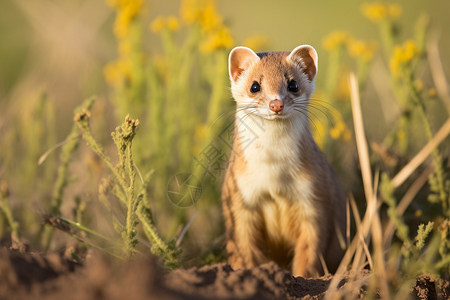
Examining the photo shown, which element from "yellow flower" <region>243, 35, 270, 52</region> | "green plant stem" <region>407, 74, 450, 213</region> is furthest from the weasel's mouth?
"yellow flower" <region>243, 35, 270, 52</region>

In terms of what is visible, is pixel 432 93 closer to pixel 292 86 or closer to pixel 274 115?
pixel 292 86

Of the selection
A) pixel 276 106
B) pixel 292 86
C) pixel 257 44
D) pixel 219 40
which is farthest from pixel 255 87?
pixel 257 44

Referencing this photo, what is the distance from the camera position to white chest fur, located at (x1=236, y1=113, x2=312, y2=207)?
430 cm

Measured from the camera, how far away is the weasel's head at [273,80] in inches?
160

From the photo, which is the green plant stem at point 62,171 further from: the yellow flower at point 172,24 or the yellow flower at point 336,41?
the yellow flower at point 336,41

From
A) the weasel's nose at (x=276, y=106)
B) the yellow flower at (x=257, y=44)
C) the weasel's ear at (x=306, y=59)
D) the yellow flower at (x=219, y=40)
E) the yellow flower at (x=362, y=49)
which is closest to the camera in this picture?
the weasel's nose at (x=276, y=106)

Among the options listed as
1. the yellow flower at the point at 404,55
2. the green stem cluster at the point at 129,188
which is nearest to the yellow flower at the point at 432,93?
the yellow flower at the point at 404,55

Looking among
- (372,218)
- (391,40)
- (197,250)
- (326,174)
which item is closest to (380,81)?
(391,40)

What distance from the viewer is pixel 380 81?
7285mm

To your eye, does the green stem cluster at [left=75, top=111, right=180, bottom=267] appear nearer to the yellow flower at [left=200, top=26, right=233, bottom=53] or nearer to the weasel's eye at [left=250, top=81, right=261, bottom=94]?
the weasel's eye at [left=250, top=81, right=261, bottom=94]

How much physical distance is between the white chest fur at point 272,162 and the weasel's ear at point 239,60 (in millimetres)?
352

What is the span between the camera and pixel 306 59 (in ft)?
14.6

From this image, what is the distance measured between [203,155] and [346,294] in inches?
96.1

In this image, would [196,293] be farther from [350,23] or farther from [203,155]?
[350,23]
